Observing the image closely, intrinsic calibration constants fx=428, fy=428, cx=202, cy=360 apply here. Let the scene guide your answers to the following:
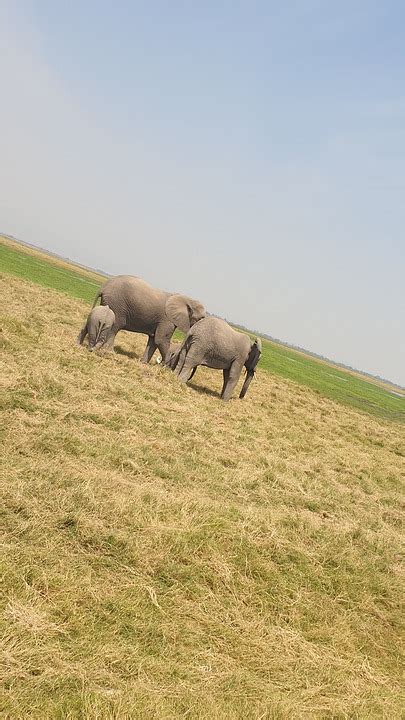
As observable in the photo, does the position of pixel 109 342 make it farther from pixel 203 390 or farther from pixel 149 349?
pixel 203 390

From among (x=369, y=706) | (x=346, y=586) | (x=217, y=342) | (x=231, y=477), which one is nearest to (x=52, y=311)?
→ (x=217, y=342)

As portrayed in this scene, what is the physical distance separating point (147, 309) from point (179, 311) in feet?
4.14

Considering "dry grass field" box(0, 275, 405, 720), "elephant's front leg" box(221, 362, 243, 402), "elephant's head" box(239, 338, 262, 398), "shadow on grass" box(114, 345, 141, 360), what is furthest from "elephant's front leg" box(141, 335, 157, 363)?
"dry grass field" box(0, 275, 405, 720)

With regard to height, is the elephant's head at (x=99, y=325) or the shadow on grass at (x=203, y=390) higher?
the elephant's head at (x=99, y=325)

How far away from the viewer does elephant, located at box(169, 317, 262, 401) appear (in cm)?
1525

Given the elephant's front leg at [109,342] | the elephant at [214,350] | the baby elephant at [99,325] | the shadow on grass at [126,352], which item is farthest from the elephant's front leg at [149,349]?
the baby elephant at [99,325]

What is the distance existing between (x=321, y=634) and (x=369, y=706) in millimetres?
824

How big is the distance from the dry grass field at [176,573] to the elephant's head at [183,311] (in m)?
6.28

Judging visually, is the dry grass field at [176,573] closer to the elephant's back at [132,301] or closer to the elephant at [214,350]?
the elephant at [214,350]

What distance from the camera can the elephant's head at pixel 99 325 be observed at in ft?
48.0

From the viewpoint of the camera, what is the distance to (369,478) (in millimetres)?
11844

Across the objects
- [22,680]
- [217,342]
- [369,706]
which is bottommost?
[22,680]

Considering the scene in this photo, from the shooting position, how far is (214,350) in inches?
603

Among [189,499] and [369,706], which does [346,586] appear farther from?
[189,499]
